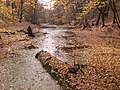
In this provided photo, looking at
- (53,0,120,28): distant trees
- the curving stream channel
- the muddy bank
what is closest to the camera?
the muddy bank

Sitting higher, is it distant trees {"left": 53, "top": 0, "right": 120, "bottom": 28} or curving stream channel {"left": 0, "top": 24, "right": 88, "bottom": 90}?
distant trees {"left": 53, "top": 0, "right": 120, "bottom": 28}

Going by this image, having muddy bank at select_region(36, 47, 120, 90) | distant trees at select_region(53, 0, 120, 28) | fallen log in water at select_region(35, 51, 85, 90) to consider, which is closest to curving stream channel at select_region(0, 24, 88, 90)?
fallen log in water at select_region(35, 51, 85, 90)

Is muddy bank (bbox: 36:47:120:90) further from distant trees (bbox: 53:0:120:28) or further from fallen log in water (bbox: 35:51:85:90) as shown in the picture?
distant trees (bbox: 53:0:120:28)

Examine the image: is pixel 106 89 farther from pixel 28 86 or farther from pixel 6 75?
pixel 6 75

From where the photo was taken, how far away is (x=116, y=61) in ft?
44.7

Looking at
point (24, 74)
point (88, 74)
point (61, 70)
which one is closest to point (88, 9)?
point (61, 70)

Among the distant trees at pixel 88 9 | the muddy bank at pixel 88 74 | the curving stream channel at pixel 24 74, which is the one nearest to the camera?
the muddy bank at pixel 88 74

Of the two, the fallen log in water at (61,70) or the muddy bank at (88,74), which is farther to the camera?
→ the fallen log in water at (61,70)

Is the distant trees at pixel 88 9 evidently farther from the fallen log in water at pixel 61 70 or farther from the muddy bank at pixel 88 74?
the muddy bank at pixel 88 74

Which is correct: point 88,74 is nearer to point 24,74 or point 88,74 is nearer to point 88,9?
point 24,74

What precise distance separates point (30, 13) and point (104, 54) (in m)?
55.4

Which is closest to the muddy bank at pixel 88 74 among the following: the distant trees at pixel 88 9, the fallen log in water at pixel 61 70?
the fallen log in water at pixel 61 70

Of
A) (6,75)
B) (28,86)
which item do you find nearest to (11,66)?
(6,75)

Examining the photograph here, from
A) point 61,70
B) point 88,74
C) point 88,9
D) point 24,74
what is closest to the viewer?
point 88,74
